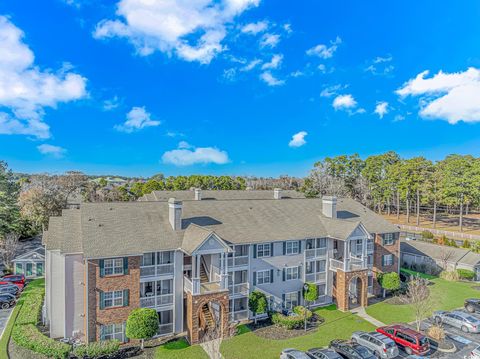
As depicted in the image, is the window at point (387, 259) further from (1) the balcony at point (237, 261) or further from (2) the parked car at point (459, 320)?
(1) the balcony at point (237, 261)

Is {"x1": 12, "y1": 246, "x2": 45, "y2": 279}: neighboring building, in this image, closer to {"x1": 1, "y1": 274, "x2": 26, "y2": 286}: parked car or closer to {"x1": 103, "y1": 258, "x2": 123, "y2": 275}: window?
{"x1": 1, "y1": 274, "x2": 26, "y2": 286}: parked car

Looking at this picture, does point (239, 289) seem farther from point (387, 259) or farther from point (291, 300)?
point (387, 259)

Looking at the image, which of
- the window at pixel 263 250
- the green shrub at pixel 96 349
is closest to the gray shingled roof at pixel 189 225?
the window at pixel 263 250

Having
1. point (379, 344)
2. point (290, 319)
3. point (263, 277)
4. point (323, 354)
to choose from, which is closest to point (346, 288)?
point (290, 319)

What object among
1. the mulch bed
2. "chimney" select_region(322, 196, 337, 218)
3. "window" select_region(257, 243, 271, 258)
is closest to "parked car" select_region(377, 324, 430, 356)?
the mulch bed

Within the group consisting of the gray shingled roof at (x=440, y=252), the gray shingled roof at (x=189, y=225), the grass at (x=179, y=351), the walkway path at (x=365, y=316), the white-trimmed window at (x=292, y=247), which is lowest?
the walkway path at (x=365, y=316)

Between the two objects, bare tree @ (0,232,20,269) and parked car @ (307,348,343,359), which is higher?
bare tree @ (0,232,20,269)
